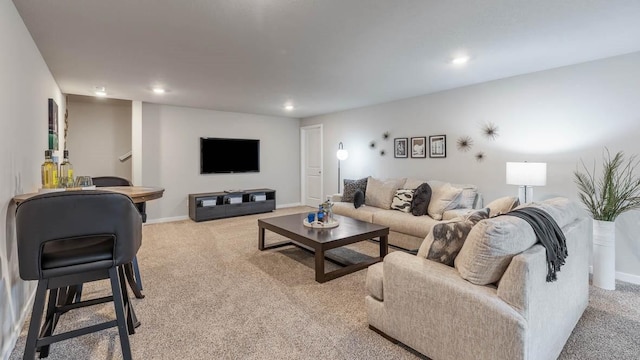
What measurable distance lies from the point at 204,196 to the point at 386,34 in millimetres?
4402

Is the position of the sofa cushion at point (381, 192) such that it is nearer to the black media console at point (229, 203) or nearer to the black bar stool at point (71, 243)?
the black media console at point (229, 203)

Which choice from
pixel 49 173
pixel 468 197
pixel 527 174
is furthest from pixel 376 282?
pixel 49 173

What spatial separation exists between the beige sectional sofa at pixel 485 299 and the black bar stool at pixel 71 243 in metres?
1.53

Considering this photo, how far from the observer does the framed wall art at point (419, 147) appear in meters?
4.62

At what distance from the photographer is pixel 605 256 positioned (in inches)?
106

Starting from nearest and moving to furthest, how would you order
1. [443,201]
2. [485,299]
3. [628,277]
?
1. [485,299]
2. [628,277]
3. [443,201]

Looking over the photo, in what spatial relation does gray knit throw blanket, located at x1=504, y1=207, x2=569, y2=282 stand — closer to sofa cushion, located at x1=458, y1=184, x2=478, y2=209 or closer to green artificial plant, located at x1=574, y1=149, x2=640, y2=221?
green artificial plant, located at x1=574, y1=149, x2=640, y2=221

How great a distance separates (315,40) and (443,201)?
2.44 m

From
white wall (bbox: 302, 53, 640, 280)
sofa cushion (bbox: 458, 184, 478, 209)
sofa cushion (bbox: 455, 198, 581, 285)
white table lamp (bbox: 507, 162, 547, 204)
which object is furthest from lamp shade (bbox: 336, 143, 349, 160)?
sofa cushion (bbox: 455, 198, 581, 285)

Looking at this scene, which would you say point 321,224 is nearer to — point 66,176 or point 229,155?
point 66,176

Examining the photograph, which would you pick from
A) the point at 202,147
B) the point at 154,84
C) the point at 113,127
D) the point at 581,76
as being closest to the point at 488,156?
the point at 581,76

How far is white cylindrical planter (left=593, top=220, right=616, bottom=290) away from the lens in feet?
8.85

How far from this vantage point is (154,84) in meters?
3.92

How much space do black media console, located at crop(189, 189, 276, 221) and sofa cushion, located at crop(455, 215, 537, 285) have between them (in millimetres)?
4831
